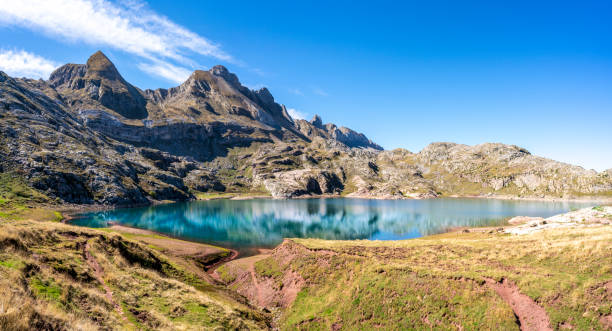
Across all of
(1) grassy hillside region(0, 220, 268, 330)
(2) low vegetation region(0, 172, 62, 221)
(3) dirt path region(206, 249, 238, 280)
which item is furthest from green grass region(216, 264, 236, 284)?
(2) low vegetation region(0, 172, 62, 221)

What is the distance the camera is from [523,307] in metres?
25.4

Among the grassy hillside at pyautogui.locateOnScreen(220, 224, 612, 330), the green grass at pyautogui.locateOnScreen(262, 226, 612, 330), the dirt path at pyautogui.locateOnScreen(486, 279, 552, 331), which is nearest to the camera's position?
the dirt path at pyautogui.locateOnScreen(486, 279, 552, 331)

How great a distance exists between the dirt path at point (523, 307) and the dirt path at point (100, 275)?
112 feet

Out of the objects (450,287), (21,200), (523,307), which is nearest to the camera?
(523,307)

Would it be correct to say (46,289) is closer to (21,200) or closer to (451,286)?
(451,286)

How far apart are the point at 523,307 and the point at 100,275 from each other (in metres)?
41.8

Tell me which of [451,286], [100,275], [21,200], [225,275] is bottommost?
[225,275]

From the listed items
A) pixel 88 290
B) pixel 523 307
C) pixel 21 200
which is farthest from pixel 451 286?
pixel 21 200

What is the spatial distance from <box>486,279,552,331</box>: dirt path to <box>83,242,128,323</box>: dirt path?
34219 mm

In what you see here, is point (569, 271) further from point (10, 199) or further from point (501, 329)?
point (10, 199)

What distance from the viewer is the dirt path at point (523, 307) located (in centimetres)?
2361

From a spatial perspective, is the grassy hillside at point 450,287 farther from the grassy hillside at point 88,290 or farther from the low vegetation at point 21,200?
the low vegetation at point 21,200

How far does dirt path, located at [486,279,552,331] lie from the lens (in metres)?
23.6

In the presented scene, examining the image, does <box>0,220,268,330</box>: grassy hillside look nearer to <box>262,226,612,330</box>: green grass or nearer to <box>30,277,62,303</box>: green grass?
<box>30,277,62,303</box>: green grass
